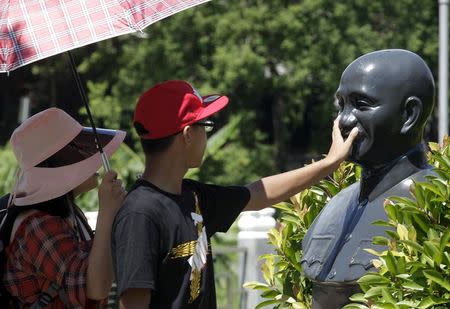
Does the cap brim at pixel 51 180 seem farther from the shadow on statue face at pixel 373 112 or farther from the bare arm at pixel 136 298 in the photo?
the shadow on statue face at pixel 373 112

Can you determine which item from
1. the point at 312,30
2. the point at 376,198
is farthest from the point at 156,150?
the point at 312,30

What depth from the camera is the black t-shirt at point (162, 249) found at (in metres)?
3.28

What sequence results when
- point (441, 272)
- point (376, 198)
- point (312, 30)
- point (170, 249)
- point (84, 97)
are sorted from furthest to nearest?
point (312, 30) < point (84, 97) < point (376, 198) < point (170, 249) < point (441, 272)

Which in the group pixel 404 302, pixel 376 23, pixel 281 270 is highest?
pixel 404 302

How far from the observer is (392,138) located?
3570 mm

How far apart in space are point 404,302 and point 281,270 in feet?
3.45

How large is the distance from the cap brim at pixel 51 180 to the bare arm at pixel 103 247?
0.22 meters

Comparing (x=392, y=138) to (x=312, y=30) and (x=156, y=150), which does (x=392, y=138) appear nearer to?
(x=156, y=150)

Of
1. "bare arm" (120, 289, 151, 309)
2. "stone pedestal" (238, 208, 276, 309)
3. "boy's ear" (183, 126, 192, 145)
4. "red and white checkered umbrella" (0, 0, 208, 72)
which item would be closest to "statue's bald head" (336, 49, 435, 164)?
"boy's ear" (183, 126, 192, 145)

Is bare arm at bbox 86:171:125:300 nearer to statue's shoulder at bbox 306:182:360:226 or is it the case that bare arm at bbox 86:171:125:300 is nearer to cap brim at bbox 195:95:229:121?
cap brim at bbox 195:95:229:121

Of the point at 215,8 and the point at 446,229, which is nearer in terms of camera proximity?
the point at 446,229

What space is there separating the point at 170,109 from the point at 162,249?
1.62 ft

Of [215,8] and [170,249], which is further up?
[170,249]

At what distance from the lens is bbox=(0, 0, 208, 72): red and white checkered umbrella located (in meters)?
3.60
